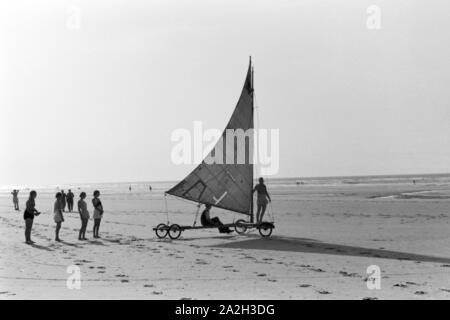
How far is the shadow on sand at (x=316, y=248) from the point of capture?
12102 millimetres

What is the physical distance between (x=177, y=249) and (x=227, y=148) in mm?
4060

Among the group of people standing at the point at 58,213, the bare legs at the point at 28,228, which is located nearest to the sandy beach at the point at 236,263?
the bare legs at the point at 28,228

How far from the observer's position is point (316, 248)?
13.9 m

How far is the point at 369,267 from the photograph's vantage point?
10742 mm

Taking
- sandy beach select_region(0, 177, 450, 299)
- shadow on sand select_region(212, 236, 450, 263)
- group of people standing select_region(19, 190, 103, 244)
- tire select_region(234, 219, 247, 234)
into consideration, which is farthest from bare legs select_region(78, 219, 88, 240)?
tire select_region(234, 219, 247, 234)

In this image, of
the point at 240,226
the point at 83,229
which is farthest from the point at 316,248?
the point at 83,229

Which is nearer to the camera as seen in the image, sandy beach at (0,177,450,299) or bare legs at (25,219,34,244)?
sandy beach at (0,177,450,299)

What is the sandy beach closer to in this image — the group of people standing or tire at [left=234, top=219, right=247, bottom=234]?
tire at [left=234, top=219, right=247, bottom=234]

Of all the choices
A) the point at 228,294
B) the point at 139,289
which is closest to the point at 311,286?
the point at 228,294

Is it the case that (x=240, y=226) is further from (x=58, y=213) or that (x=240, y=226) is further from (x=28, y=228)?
(x=28, y=228)

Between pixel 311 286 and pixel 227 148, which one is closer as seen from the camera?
pixel 311 286

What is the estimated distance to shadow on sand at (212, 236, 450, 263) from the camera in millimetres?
12102

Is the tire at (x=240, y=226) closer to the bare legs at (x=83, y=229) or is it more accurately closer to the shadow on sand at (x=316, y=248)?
the shadow on sand at (x=316, y=248)
